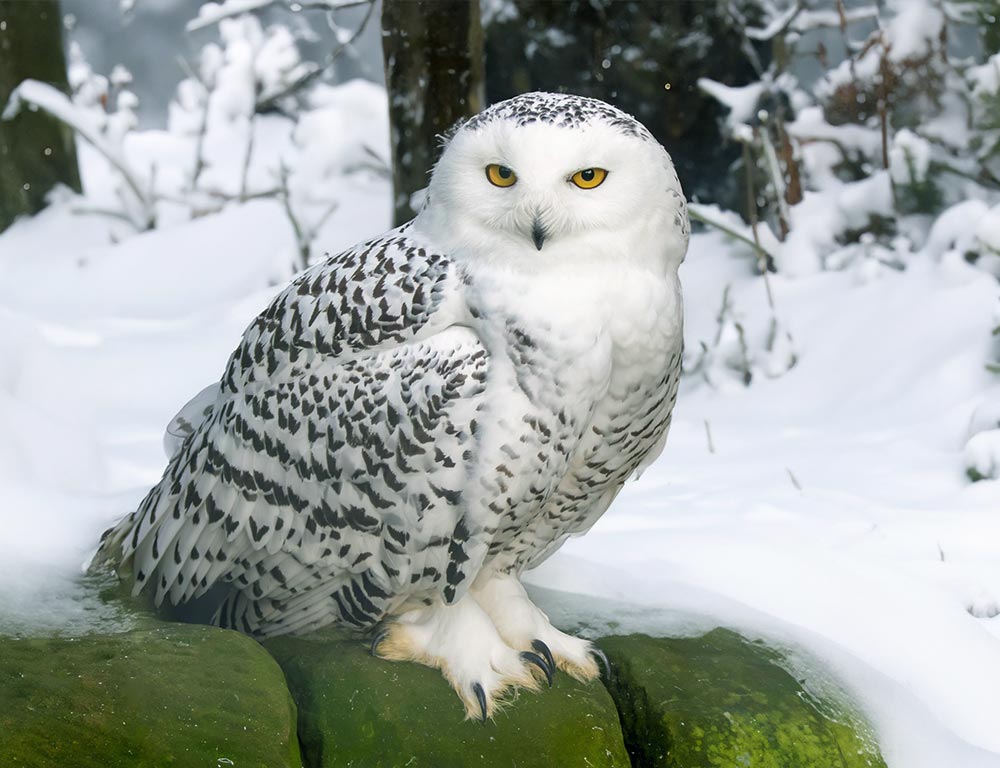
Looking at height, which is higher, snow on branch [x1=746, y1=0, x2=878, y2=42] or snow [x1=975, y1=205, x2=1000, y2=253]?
snow on branch [x1=746, y1=0, x2=878, y2=42]

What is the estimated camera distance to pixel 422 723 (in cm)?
234

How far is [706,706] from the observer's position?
8.04 ft

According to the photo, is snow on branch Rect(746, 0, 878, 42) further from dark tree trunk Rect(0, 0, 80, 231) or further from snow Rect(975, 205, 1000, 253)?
dark tree trunk Rect(0, 0, 80, 231)

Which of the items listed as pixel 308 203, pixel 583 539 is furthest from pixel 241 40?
pixel 583 539

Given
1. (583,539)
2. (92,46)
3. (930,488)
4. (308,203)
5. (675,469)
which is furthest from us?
(92,46)

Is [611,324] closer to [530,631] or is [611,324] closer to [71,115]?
[530,631]

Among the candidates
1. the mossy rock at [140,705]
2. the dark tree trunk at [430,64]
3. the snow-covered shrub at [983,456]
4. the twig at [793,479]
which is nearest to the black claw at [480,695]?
the mossy rock at [140,705]

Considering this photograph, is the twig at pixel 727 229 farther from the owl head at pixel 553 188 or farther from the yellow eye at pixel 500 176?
the yellow eye at pixel 500 176

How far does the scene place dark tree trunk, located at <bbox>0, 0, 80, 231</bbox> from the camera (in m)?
6.51

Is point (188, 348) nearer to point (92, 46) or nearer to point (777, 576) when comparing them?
A: point (777, 576)

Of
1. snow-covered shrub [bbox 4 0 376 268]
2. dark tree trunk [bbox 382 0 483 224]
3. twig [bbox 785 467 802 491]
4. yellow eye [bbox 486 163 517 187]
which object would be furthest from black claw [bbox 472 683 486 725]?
snow-covered shrub [bbox 4 0 376 268]

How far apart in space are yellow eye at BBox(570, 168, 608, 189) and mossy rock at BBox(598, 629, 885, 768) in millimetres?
1036

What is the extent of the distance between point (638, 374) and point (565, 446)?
203mm

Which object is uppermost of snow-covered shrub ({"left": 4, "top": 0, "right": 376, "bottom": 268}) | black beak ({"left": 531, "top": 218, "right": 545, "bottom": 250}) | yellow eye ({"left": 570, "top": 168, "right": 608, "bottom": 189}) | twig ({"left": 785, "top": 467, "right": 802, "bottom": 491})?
yellow eye ({"left": 570, "top": 168, "right": 608, "bottom": 189})
